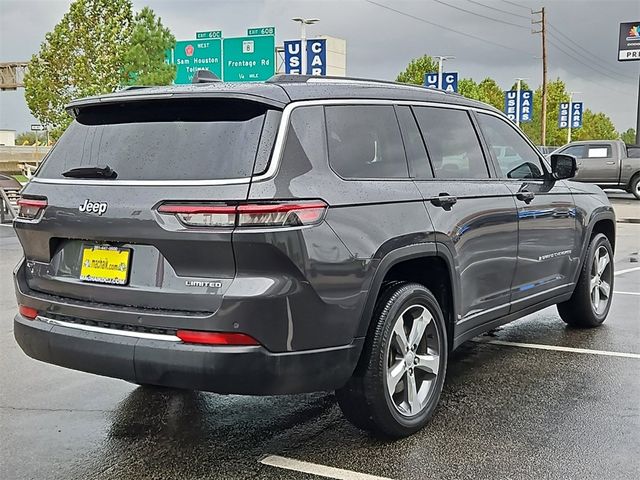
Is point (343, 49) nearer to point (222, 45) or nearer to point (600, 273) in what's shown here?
point (222, 45)

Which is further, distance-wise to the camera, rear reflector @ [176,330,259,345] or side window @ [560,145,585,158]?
side window @ [560,145,585,158]

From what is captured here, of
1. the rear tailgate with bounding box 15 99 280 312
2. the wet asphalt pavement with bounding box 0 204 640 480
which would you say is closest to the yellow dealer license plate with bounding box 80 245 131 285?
the rear tailgate with bounding box 15 99 280 312

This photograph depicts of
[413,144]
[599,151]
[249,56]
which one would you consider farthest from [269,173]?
[249,56]

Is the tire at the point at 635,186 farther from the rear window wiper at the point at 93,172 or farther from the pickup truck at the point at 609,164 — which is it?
the rear window wiper at the point at 93,172

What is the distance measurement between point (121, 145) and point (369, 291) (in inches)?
57.1

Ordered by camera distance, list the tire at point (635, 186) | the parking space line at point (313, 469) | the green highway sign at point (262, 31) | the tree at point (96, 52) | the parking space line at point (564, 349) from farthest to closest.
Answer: the tree at point (96, 52), the green highway sign at point (262, 31), the tire at point (635, 186), the parking space line at point (564, 349), the parking space line at point (313, 469)

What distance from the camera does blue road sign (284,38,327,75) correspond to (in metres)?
22.5

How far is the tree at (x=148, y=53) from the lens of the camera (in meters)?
35.0

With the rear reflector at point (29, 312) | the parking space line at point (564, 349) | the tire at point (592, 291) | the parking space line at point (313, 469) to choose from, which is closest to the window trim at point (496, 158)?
the tire at point (592, 291)

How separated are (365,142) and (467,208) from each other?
91cm

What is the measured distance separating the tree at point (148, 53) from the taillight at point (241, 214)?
33.2 metres

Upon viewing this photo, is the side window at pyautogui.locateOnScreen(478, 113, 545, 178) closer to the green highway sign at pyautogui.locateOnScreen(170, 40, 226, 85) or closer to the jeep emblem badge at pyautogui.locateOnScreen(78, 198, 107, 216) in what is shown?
the jeep emblem badge at pyautogui.locateOnScreen(78, 198, 107, 216)

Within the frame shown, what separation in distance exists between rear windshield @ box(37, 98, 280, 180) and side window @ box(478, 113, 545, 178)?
2156mm

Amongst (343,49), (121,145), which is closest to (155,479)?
(121,145)
